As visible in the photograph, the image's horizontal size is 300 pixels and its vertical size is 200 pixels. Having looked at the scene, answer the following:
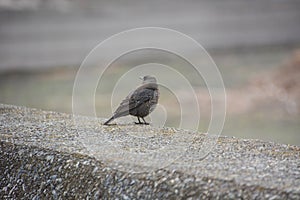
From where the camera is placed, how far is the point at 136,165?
6.64ft

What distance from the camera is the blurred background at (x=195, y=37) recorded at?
5.62m

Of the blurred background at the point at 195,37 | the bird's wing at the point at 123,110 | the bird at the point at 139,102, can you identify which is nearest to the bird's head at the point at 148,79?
the bird at the point at 139,102

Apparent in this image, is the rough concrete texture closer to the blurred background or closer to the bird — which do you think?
the bird

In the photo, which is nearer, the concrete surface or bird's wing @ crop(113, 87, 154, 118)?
bird's wing @ crop(113, 87, 154, 118)

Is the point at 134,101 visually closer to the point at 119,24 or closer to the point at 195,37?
the point at 119,24

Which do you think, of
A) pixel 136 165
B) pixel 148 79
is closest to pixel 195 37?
pixel 148 79

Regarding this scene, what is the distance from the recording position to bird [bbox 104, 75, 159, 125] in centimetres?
261

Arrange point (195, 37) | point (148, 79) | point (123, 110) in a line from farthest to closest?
point (195, 37) < point (148, 79) < point (123, 110)

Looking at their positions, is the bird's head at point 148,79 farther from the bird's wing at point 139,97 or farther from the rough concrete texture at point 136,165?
the rough concrete texture at point 136,165

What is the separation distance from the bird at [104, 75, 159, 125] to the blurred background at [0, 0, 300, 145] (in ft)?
7.22

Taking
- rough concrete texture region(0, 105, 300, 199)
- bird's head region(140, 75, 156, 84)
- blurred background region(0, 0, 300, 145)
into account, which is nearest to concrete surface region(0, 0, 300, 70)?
blurred background region(0, 0, 300, 145)

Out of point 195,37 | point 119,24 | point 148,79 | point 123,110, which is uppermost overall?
point 195,37

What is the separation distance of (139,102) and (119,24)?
4899 mm

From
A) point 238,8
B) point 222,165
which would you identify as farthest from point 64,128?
point 238,8
